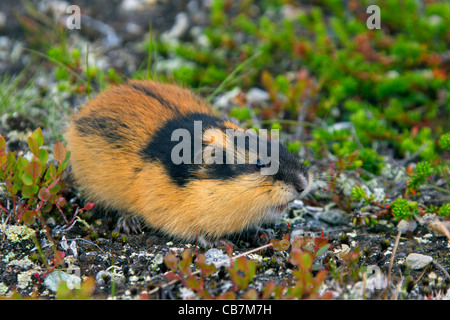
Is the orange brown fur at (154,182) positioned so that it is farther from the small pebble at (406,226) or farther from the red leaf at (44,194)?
the small pebble at (406,226)

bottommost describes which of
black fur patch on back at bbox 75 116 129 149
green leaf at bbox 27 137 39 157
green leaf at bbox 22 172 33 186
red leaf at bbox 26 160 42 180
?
green leaf at bbox 22 172 33 186

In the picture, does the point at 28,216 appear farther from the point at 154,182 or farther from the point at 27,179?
the point at 154,182

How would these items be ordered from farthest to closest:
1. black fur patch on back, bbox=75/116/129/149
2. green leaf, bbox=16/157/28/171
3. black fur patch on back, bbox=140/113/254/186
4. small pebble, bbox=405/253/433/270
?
black fur patch on back, bbox=75/116/129/149, black fur patch on back, bbox=140/113/254/186, green leaf, bbox=16/157/28/171, small pebble, bbox=405/253/433/270

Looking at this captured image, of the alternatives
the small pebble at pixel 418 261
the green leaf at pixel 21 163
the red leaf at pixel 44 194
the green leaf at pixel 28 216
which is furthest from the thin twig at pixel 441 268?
the green leaf at pixel 21 163

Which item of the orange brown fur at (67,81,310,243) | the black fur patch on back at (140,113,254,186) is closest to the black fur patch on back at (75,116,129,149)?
the orange brown fur at (67,81,310,243)

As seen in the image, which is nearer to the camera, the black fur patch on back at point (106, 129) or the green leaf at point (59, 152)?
the green leaf at point (59, 152)

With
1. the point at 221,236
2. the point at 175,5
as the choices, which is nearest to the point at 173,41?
the point at 175,5

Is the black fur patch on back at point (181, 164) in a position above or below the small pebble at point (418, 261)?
above

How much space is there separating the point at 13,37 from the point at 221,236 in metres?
6.26

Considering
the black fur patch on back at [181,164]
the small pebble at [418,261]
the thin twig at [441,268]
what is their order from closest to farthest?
the thin twig at [441,268], the small pebble at [418,261], the black fur patch on back at [181,164]

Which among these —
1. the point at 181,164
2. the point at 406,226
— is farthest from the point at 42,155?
the point at 406,226

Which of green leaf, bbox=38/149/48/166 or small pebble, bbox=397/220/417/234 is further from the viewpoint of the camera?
small pebble, bbox=397/220/417/234

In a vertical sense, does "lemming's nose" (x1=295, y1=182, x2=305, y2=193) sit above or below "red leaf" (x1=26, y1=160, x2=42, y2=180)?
below

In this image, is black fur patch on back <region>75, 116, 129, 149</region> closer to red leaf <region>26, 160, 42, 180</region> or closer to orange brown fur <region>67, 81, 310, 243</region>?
orange brown fur <region>67, 81, 310, 243</region>
